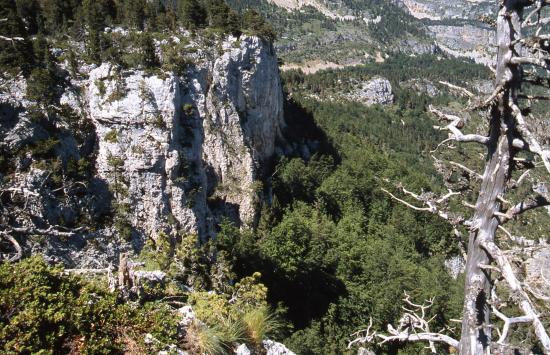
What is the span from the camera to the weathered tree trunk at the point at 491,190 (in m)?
5.17

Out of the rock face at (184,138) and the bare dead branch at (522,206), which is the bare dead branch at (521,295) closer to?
the bare dead branch at (522,206)

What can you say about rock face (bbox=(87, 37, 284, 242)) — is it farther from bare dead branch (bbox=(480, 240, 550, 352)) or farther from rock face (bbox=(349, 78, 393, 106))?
rock face (bbox=(349, 78, 393, 106))

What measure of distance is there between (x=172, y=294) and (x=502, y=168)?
7.13 m

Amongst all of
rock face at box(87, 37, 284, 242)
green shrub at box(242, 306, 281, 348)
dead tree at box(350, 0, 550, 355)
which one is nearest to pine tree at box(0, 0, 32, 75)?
rock face at box(87, 37, 284, 242)

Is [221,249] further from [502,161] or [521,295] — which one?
[521,295]

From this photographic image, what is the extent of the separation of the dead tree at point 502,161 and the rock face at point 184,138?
101 ft

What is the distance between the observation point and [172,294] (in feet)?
32.3

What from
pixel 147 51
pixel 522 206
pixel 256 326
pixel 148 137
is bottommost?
pixel 148 137

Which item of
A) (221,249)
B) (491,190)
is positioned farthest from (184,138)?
(491,190)

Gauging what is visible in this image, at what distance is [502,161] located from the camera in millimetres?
5445

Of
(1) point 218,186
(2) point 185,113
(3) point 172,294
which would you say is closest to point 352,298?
(1) point 218,186

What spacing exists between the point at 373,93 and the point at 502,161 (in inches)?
6709

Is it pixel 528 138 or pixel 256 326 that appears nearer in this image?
pixel 528 138

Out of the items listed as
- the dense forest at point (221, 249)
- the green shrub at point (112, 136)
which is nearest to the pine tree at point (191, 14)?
the dense forest at point (221, 249)
